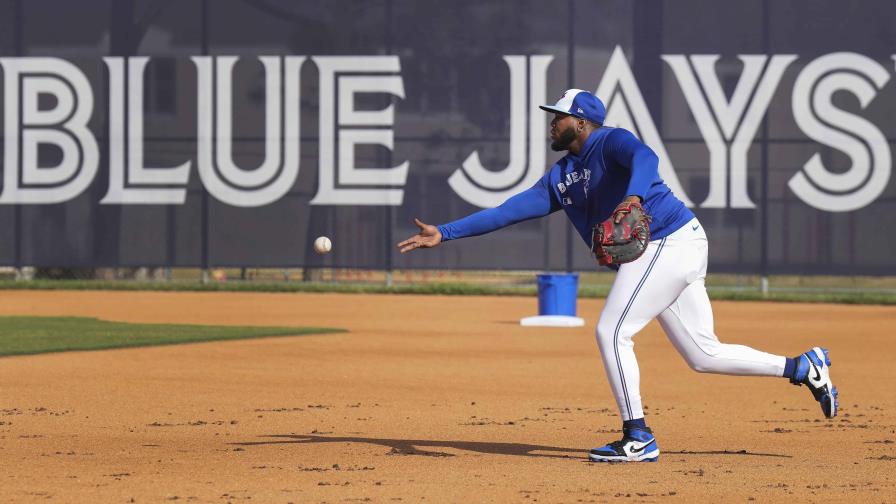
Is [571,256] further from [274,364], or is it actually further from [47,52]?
[274,364]

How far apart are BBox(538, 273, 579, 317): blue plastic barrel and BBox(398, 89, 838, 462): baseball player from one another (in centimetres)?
1093

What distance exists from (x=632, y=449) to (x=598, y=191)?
52.7 inches

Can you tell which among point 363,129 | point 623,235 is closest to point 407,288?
point 363,129

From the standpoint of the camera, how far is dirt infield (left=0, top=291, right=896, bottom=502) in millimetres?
7574

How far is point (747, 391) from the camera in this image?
12758 mm

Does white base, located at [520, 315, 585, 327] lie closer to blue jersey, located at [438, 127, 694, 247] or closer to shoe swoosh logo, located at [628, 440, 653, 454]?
blue jersey, located at [438, 127, 694, 247]

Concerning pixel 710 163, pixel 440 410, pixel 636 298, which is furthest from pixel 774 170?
pixel 636 298

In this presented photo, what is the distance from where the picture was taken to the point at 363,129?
2761cm

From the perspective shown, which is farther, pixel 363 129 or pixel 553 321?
pixel 363 129

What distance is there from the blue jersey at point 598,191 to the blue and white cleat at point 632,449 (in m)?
1.02

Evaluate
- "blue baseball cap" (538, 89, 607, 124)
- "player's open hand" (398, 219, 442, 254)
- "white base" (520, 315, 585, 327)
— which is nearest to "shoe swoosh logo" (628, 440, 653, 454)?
"player's open hand" (398, 219, 442, 254)

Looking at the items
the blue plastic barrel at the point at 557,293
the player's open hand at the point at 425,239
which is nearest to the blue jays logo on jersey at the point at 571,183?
the player's open hand at the point at 425,239

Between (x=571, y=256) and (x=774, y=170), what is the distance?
366 cm

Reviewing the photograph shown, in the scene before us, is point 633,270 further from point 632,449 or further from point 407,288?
point 407,288
